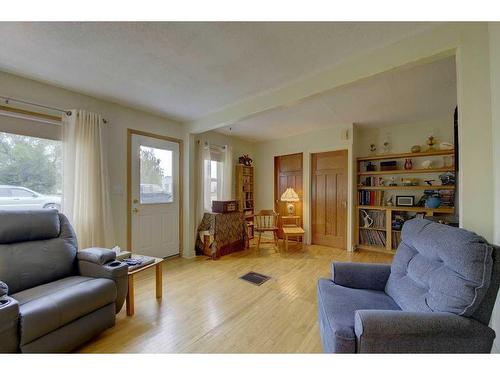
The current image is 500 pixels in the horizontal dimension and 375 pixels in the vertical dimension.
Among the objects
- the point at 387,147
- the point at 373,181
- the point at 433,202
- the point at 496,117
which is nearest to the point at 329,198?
the point at 373,181

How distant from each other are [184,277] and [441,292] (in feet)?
8.37

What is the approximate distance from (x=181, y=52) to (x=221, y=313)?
229 cm

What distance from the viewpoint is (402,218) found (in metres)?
3.66

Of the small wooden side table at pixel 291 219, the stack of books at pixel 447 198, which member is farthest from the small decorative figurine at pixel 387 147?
the small wooden side table at pixel 291 219

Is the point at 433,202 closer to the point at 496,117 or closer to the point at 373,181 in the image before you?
the point at 373,181

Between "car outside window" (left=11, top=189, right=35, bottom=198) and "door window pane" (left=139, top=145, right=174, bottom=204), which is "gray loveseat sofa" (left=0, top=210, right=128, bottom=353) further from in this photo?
"door window pane" (left=139, top=145, right=174, bottom=204)

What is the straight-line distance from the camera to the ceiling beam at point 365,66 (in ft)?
4.87

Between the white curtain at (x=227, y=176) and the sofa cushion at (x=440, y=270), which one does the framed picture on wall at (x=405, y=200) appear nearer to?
the sofa cushion at (x=440, y=270)

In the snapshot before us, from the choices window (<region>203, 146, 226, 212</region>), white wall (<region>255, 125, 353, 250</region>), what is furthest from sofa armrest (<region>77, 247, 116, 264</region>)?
white wall (<region>255, 125, 353, 250</region>)

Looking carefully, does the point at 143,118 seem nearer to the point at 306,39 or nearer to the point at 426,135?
the point at 306,39

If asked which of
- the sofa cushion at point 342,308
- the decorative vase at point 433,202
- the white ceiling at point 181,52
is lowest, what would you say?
the sofa cushion at point 342,308

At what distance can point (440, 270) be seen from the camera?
3.82 ft

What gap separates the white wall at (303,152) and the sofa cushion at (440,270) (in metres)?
2.51

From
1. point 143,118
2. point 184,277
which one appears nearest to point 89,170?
point 143,118
